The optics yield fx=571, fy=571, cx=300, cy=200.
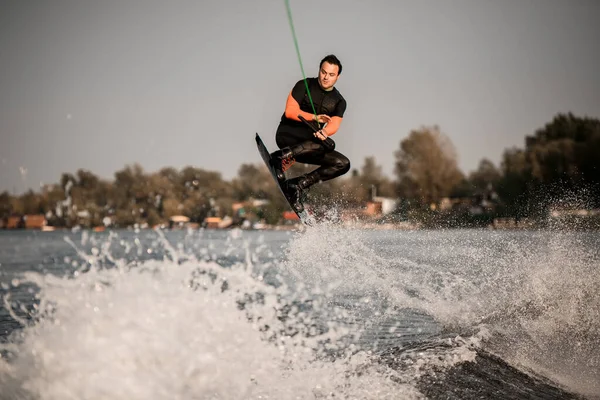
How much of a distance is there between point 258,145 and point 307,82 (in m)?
1.15

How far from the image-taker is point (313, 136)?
759 cm

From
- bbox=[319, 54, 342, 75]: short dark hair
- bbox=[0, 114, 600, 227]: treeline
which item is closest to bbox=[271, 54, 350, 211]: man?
bbox=[319, 54, 342, 75]: short dark hair

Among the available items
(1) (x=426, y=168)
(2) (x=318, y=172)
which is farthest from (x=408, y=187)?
(2) (x=318, y=172)

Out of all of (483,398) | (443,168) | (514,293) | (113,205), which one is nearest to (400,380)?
(483,398)

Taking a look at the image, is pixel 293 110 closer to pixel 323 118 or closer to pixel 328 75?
pixel 323 118

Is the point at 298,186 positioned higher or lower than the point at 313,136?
lower

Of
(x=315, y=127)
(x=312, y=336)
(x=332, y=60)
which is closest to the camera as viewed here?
(x=312, y=336)

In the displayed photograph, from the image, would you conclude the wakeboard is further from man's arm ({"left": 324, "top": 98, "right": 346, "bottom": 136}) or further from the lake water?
man's arm ({"left": 324, "top": 98, "right": 346, "bottom": 136})

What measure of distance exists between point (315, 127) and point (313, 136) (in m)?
0.28

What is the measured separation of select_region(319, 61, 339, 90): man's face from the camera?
7035mm

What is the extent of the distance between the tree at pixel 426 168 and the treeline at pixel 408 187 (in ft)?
0.34

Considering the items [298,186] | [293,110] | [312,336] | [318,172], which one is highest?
[293,110]

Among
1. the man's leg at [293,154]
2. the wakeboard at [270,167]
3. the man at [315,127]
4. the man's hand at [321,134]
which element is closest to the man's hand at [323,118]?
the man at [315,127]

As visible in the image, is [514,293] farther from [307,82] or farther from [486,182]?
[486,182]
